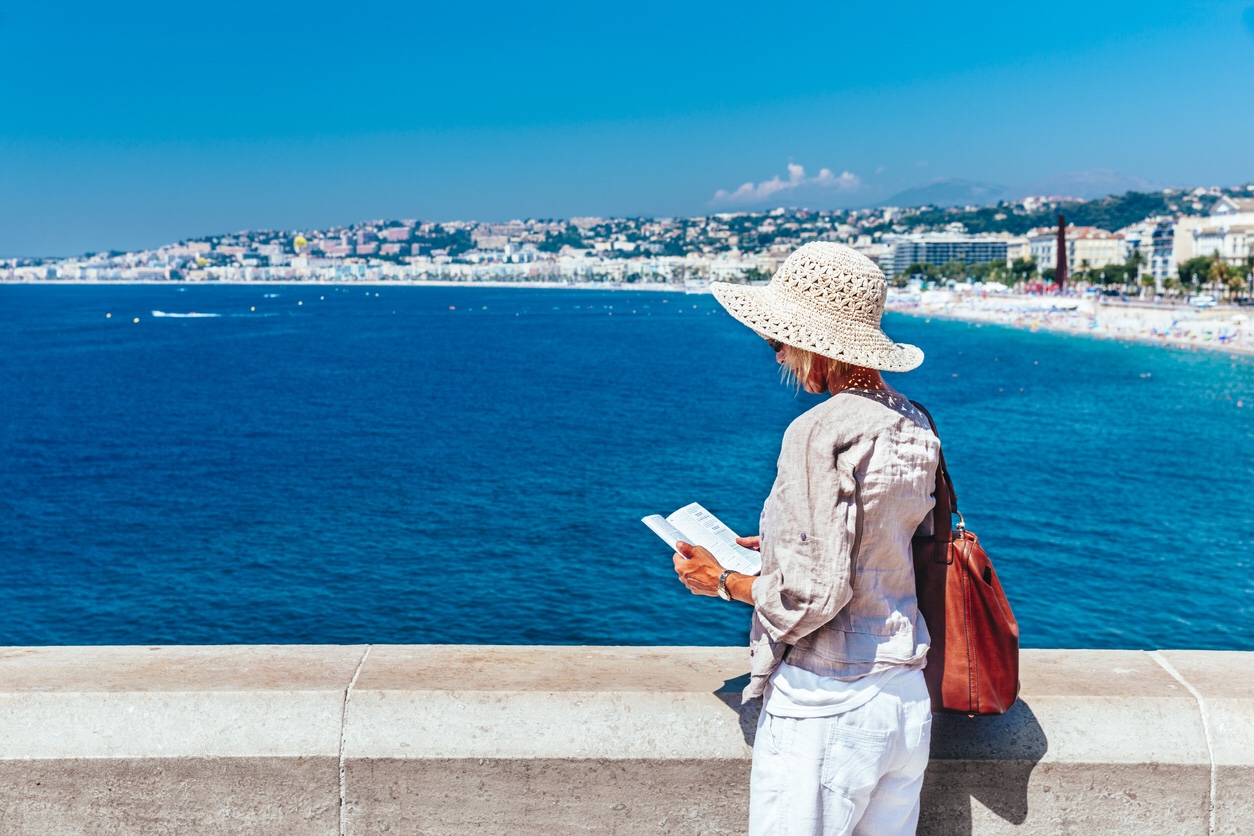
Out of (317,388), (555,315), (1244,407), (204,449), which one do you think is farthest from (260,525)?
(555,315)

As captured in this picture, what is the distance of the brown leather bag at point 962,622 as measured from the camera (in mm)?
2014

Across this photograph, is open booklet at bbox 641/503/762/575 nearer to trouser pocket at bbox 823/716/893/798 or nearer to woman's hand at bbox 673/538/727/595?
woman's hand at bbox 673/538/727/595

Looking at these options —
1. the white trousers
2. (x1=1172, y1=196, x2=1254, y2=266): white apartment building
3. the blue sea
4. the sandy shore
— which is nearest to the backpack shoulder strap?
the white trousers

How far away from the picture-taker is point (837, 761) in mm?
1880

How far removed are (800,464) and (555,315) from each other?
12821 centimetres

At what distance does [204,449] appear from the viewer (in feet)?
119

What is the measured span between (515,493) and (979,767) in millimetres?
26330

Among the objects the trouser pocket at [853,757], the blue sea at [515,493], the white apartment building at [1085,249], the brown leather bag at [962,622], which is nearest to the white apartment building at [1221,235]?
the white apartment building at [1085,249]

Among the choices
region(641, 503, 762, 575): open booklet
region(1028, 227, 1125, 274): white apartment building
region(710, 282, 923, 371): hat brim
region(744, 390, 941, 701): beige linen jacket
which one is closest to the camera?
region(744, 390, 941, 701): beige linen jacket

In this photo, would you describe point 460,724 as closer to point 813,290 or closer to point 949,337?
point 813,290

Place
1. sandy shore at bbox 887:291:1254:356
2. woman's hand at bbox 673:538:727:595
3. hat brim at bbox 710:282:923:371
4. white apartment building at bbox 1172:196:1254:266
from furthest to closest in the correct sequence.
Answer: white apartment building at bbox 1172:196:1254:266, sandy shore at bbox 887:291:1254:356, woman's hand at bbox 673:538:727:595, hat brim at bbox 710:282:923:371

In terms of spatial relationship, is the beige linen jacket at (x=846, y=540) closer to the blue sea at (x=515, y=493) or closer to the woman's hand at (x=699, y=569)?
the woman's hand at (x=699, y=569)

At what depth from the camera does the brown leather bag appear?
201 cm

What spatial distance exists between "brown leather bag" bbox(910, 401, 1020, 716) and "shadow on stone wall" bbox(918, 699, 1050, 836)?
0.15m
